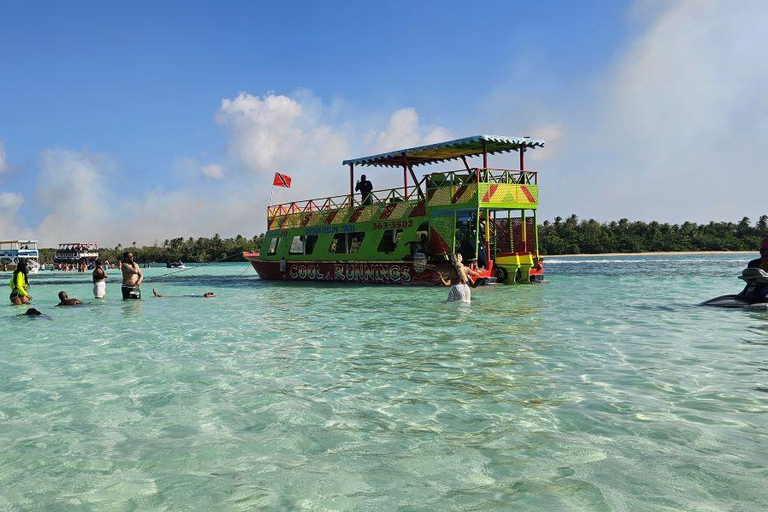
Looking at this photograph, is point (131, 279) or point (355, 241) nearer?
point (131, 279)

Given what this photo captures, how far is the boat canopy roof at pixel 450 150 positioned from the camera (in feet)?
69.9

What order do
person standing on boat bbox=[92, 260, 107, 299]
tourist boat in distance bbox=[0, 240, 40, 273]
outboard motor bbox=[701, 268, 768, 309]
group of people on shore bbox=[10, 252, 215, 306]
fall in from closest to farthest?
outboard motor bbox=[701, 268, 768, 309]
group of people on shore bbox=[10, 252, 215, 306]
person standing on boat bbox=[92, 260, 107, 299]
tourist boat in distance bbox=[0, 240, 40, 273]

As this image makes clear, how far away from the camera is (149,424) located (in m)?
5.22

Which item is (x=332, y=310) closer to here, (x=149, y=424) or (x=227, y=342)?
(x=227, y=342)

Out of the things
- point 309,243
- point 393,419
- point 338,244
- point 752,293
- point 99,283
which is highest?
point 309,243

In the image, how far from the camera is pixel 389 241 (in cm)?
2458

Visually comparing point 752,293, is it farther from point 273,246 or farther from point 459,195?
point 273,246

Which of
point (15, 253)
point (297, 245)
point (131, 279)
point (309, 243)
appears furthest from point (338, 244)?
point (15, 253)

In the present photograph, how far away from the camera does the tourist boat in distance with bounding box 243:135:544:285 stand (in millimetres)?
21766

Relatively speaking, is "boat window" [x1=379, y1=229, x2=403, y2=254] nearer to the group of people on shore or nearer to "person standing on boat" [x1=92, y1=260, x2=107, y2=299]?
the group of people on shore

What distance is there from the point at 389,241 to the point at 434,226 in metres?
2.88

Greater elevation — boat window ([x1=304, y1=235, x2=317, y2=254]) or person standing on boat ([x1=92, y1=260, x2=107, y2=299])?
boat window ([x1=304, y1=235, x2=317, y2=254])

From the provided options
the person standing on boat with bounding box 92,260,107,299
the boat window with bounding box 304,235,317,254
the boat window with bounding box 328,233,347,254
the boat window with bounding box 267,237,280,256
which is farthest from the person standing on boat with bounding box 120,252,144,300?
the boat window with bounding box 267,237,280,256

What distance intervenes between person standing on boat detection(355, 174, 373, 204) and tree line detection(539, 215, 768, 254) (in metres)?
85.3
